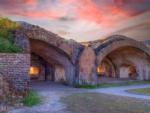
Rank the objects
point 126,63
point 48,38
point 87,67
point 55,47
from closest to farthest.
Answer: point 48,38 < point 55,47 < point 87,67 < point 126,63

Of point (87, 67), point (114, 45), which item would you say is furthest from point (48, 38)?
point (114, 45)

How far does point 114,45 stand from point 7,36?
898 centimetres

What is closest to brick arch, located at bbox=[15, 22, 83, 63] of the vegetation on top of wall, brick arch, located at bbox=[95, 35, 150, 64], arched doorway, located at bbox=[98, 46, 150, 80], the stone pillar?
the vegetation on top of wall

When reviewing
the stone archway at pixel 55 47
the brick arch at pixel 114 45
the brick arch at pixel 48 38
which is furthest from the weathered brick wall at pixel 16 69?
the brick arch at pixel 114 45

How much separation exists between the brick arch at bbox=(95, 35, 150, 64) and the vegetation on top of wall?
6.67m

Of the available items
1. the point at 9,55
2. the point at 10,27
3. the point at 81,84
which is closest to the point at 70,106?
the point at 9,55

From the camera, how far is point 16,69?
10.6 metres

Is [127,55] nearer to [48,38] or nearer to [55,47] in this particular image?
[55,47]

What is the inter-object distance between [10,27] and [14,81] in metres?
3.87

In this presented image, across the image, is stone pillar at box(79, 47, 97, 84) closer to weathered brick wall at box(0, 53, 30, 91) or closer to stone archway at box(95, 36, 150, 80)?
stone archway at box(95, 36, 150, 80)

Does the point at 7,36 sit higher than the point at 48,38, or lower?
lower

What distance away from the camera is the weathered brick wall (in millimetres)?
10305

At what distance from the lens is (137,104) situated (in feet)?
31.6

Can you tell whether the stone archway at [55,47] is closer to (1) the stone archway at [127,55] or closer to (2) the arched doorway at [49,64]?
(2) the arched doorway at [49,64]
